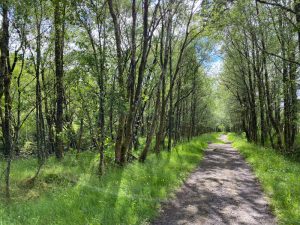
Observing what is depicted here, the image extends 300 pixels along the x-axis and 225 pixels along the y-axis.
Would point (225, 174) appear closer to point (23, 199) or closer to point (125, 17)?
point (23, 199)

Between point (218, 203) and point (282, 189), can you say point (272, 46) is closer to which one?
point (282, 189)

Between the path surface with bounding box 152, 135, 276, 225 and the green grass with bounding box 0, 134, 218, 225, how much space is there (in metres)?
0.40

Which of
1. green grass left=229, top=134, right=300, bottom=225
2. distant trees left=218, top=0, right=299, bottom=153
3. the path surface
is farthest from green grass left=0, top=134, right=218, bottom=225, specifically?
distant trees left=218, top=0, right=299, bottom=153

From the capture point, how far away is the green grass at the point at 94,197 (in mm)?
6137

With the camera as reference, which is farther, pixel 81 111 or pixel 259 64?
pixel 259 64

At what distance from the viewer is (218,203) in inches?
324

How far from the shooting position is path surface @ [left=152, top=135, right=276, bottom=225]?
22.6ft

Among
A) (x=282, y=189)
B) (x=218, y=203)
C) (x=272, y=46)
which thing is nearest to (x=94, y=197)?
(x=218, y=203)

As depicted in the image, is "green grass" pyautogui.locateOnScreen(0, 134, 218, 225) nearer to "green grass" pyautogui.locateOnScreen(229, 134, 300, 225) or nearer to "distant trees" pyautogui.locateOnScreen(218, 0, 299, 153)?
"green grass" pyautogui.locateOnScreen(229, 134, 300, 225)

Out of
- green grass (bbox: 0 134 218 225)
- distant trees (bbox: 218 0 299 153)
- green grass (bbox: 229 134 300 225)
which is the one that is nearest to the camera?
green grass (bbox: 0 134 218 225)

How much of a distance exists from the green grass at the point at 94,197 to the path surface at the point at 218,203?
0.40 m

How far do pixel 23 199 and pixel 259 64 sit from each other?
17523mm

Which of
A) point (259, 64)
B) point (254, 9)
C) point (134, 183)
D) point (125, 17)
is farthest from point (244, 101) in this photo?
point (134, 183)

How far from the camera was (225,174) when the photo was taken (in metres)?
12.9
